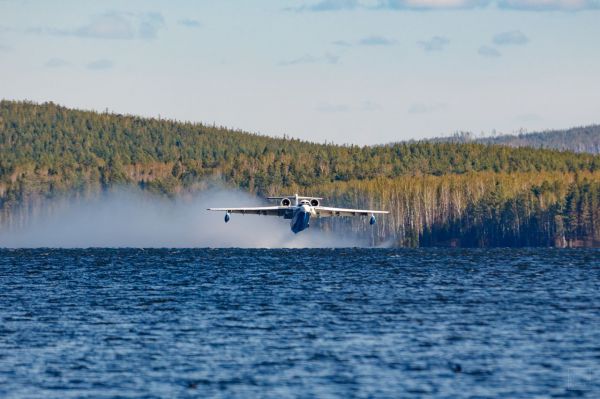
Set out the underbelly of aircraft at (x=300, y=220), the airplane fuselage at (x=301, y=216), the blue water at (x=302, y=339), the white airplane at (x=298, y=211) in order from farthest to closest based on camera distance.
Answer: the white airplane at (x=298, y=211)
the underbelly of aircraft at (x=300, y=220)
the airplane fuselage at (x=301, y=216)
the blue water at (x=302, y=339)

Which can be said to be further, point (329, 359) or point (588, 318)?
point (588, 318)

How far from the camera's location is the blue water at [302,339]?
41875 millimetres

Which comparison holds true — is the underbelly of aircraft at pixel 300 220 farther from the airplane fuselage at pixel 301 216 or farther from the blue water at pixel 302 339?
the blue water at pixel 302 339

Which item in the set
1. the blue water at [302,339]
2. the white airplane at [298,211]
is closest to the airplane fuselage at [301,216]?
the white airplane at [298,211]

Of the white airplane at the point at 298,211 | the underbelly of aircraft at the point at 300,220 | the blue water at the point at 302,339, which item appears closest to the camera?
the blue water at the point at 302,339

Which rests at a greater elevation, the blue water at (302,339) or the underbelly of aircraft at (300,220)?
the underbelly of aircraft at (300,220)

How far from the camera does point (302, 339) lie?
5322cm

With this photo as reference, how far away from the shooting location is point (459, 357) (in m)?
47.4

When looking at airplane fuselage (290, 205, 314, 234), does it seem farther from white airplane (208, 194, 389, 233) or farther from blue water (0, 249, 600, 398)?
blue water (0, 249, 600, 398)

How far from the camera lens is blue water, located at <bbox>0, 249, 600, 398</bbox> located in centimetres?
4188

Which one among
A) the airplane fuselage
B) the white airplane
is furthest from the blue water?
the white airplane

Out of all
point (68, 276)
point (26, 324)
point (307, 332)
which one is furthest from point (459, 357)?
point (68, 276)

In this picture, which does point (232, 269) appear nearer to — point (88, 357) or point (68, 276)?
point (68, 276)

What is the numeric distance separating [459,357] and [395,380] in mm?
5785
